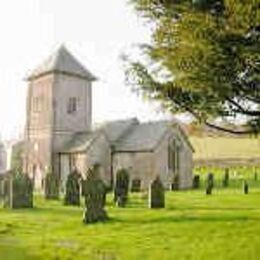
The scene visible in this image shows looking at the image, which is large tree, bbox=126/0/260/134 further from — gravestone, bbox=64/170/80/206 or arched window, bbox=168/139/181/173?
arched window, bbox=168/139/181/173

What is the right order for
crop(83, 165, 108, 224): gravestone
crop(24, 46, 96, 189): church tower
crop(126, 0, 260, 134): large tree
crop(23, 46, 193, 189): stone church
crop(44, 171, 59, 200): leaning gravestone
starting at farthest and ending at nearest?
crop(24, 46, 96, 189): church tower, crop(23, 46, 193, 189): stone church, crop(44, 171, 59, 200): leaning gravestone, crop(83, 165, 108, 224): gravestone, crop(126, 0, 260, 134): large tree

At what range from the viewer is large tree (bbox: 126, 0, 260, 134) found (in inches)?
688

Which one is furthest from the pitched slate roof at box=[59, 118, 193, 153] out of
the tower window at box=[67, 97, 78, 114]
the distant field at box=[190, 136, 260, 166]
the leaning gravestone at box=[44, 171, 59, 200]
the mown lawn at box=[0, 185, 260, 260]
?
the distant field at box=[190, 136, 260, 166]

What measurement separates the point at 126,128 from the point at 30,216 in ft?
104

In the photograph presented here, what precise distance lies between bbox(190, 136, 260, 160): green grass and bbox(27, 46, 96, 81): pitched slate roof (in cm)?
4188

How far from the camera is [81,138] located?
5303cm

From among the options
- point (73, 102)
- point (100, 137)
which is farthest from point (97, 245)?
point (73, 102)

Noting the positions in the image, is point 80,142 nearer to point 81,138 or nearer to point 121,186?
point 81,138

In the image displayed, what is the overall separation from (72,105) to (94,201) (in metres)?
34.1

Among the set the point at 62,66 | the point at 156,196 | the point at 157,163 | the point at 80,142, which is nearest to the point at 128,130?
the point at 80,142

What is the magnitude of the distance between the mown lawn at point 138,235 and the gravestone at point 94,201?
41 cm

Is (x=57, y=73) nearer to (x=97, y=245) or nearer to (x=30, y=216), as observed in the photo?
(x=30, y=216)

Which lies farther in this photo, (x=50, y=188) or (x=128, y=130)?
(x=128, y=130)

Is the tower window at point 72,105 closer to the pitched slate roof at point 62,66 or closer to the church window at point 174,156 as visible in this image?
the pitched slate roof at point 62,66
